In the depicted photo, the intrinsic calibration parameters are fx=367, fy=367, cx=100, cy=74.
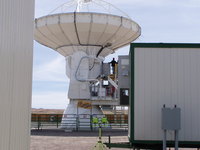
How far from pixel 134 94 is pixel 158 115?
991 mm

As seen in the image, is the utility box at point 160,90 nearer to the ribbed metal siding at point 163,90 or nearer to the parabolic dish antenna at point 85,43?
the ribbed metal siding at point 163,90

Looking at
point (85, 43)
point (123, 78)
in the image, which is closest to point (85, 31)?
point (85, 43)

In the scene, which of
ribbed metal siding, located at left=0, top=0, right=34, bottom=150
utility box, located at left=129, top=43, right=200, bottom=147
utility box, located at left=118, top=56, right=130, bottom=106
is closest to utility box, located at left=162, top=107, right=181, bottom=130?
utility box, located at left=129, top=43, right=200, bottom=147

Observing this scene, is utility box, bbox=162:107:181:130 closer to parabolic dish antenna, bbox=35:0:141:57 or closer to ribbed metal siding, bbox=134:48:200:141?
ribbed metal siding, bbox=134:48:200:141

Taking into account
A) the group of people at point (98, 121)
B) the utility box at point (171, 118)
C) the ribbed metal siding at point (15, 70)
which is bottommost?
the group of people at point (98, 121)

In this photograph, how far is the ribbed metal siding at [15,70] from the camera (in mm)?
5680

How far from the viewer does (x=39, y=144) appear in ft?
58.2

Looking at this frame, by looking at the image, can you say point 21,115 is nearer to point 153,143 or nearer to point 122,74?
point 153,143

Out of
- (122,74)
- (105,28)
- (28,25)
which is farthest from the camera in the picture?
(105,28)

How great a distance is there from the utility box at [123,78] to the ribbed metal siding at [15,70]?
188 inches

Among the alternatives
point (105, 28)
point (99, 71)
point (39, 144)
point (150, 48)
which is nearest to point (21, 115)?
point (150, 48)

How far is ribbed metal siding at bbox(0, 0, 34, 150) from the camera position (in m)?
5.68

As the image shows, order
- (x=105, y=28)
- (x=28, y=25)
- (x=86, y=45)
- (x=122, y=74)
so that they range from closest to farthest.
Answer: (x=28, y=25), (x=122, y=74), (x=105, y=28), (x=86, y=45)

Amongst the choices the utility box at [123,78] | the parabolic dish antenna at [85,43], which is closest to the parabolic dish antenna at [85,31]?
the parabolic dish antenna at [85,43]
